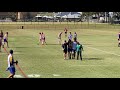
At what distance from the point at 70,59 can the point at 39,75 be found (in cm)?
980

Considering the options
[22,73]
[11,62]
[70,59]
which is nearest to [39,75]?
[22,73]

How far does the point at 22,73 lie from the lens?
24953 mm
